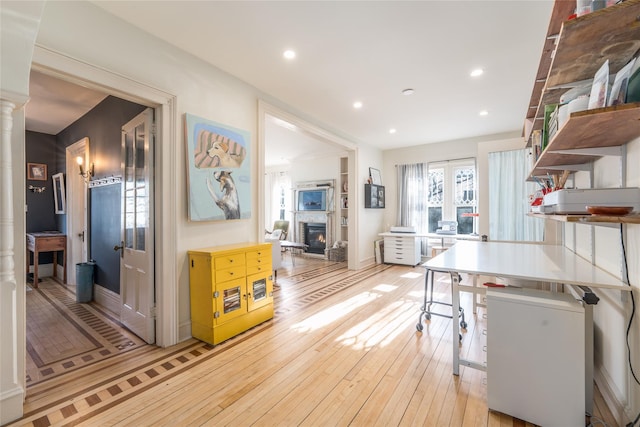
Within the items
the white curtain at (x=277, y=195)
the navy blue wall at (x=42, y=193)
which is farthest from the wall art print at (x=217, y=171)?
the white curtain at (x=277, y=195)

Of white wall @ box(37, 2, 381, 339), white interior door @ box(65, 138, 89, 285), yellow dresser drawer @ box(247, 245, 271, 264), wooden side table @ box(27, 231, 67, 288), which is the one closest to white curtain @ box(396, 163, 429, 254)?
white wall @ box(37, 2, 381, 339)

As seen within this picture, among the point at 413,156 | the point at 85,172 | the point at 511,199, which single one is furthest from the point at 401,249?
the point at 85,172

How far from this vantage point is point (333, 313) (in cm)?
327

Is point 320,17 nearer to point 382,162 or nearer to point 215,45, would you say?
point 215,45

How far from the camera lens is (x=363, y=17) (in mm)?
2170

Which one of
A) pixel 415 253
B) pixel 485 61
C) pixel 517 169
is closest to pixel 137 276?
pixel 485 61

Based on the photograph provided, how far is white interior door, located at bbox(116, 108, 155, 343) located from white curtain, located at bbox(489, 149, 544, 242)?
13.2 ft

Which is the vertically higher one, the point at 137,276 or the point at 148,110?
the point at 148,110

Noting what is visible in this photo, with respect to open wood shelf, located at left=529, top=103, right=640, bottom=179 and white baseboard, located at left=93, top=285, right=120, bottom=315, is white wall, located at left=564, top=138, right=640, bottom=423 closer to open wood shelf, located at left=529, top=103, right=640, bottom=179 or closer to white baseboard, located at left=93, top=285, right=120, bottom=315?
open wood shelf, located at left=529, top=103, right=640, bottom=179

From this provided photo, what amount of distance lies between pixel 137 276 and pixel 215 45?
2.39m

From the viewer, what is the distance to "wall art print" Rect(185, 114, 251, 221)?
8.60 ft

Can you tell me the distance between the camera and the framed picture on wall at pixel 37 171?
5.07m

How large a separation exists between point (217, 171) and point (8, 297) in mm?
1727

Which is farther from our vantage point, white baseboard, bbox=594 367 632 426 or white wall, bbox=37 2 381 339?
white wall, bbox=37 2 381 339
